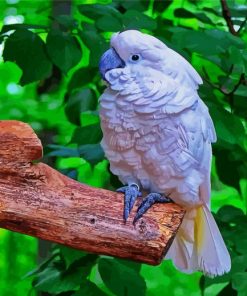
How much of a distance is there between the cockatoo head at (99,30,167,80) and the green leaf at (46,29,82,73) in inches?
11.0

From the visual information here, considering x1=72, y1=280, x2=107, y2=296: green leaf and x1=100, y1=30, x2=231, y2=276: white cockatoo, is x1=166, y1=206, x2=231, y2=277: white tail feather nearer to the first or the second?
x1=100, y1=30, x2=231, y2=276: white cockatoo

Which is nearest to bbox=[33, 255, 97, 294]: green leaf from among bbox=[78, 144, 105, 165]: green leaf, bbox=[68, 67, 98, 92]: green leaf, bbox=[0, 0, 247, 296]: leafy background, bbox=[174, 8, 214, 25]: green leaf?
bbox=[0, 0, 247, 296]: leafy background

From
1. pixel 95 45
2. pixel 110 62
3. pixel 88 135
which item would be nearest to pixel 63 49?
pixel 95 45

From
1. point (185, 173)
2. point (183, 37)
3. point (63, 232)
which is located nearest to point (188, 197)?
point (185, 173)

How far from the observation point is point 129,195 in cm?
70

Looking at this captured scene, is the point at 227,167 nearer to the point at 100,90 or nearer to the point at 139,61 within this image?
the point at 100,90

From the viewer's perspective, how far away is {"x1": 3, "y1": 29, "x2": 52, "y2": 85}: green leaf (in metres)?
0.98

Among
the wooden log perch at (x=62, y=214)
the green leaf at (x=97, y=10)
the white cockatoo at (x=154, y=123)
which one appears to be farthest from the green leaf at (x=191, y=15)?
the wooden log perch at (x=62, y=214)

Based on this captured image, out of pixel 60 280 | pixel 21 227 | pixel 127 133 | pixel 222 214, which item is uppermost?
pixel 127 133

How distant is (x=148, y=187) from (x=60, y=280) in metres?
0.33

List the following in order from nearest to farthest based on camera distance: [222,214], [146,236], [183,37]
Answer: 1. [146,236]
2. [183,37]
3. [222,214]

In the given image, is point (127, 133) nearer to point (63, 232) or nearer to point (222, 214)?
point (63, 232)

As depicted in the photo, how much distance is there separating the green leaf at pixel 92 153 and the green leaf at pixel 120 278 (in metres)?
0.18

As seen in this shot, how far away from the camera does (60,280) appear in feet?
3.23
